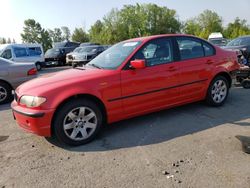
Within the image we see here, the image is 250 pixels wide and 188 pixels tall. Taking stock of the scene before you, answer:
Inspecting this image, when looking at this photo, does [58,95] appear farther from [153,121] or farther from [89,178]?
[153,121]

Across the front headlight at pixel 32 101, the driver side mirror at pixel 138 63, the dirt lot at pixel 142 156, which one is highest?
the driver side mirror at pixel 138 63

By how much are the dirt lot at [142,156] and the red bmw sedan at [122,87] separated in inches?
13.2

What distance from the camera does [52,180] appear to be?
10.6ft

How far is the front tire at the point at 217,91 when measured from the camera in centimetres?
571

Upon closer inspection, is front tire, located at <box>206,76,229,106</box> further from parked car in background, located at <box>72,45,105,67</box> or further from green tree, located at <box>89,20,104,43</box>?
green tree, located at <box>89,20,104,43</box>

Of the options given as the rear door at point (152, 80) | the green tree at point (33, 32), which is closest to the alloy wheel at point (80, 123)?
the rear door at point (152, 80)

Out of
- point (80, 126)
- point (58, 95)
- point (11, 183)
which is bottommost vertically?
point (11, 183)

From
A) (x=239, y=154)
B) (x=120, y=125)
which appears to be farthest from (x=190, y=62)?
(x=239, y=154)

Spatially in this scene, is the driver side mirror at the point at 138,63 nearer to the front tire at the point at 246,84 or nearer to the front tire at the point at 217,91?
the front tire at the point at 217,91

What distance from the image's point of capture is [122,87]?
448 centimetres

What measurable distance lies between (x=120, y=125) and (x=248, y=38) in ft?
30.7

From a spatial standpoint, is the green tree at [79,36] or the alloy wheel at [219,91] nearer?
the alloy wheel at [219,91]

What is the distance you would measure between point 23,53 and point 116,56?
49.6ft

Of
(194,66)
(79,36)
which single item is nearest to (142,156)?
(194,66)
